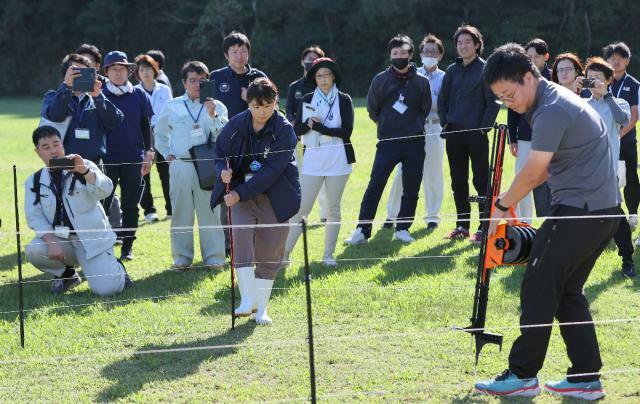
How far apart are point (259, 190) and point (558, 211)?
2.26m

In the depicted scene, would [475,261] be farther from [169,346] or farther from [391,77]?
[169,346]

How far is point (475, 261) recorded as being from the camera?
26.3 feet

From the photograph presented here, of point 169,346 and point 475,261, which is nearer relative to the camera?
point 169,346

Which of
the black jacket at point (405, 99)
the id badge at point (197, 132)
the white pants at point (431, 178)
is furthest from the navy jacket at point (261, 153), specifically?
the white pants at point (431, 178)

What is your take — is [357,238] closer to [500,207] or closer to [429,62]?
[429,62]

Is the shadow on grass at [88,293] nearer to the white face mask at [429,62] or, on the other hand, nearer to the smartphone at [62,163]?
the smartphone at [62,163]

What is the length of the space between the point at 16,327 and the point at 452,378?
3.20m

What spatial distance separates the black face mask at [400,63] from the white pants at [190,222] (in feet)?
7.58

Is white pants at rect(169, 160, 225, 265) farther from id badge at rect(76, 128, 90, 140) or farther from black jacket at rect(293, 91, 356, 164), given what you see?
black jacket at rect(293, 91, 356, 164)

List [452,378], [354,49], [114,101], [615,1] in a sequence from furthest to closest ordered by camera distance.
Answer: [354,49]
[615,1]
[114,101]
[452,378]

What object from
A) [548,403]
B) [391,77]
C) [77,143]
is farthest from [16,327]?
[391,77]

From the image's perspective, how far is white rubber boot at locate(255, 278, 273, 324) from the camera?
6238 millimetres

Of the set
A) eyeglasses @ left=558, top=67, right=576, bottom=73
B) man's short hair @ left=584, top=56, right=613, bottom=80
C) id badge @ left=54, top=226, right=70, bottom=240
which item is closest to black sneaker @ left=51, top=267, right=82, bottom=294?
id badge @ left=54, top=226, right=70, bottom=240

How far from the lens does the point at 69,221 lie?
7.34 meters
